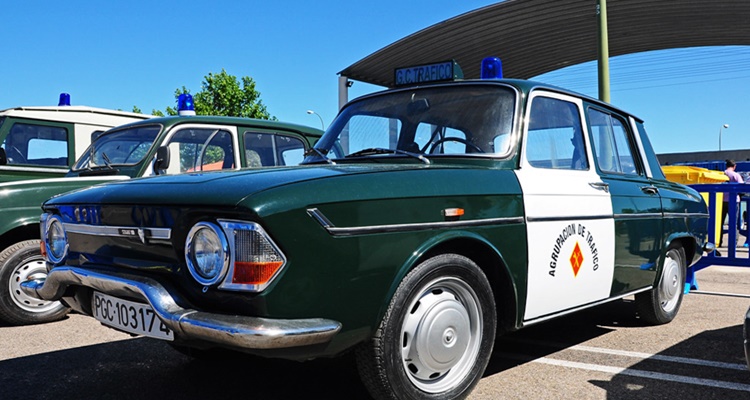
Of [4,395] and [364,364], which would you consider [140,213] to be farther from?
[4,395]

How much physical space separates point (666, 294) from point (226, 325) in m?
4.04

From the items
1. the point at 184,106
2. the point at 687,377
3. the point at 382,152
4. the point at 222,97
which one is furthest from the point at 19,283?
the point at 222,97

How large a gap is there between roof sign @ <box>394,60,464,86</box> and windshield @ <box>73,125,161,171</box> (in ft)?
8.79

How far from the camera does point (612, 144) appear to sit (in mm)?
4648

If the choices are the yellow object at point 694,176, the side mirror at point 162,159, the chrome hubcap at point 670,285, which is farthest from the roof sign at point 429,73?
the yellow object at point 694,176

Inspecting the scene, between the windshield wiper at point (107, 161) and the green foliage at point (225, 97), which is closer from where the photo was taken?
the windshield wiper at point (107, 161)

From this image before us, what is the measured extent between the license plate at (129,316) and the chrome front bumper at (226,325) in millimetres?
60

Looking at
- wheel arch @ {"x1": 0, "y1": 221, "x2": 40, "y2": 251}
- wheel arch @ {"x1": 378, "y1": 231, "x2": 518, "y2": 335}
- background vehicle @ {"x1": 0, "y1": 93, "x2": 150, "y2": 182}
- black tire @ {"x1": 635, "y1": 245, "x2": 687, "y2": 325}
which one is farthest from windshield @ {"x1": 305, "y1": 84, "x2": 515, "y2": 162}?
background vehicle @ {"x1": 0, "y1": 93, "x2": 150, "y2": 182}

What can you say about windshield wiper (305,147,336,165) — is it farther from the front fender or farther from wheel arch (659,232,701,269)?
wheel arch (659,232,701,269)

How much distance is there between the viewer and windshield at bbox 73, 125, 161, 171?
576 centimetres

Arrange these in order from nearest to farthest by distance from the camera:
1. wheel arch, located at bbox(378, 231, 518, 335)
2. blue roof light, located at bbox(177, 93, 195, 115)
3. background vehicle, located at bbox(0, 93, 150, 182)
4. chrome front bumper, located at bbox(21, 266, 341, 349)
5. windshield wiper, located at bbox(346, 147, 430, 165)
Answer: chrome front bumper, located at bbox(21, 266, 341, 349), wheel arch, located at bbox(378, 231, 518, 335), windshield wiper, located at bbox(346, 147, 430, 165), background vehicle, located at bbox(0, 93, 150, 182), blue roof light, located at bbox(177, 93, 195, 115)

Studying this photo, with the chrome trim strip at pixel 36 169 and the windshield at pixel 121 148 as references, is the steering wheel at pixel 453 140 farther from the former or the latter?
the chrome trim strip at pixel 36 169

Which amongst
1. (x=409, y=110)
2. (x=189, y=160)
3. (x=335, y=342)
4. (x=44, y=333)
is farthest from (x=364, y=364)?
(x=189, y=160)

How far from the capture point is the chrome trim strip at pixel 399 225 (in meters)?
2.43
